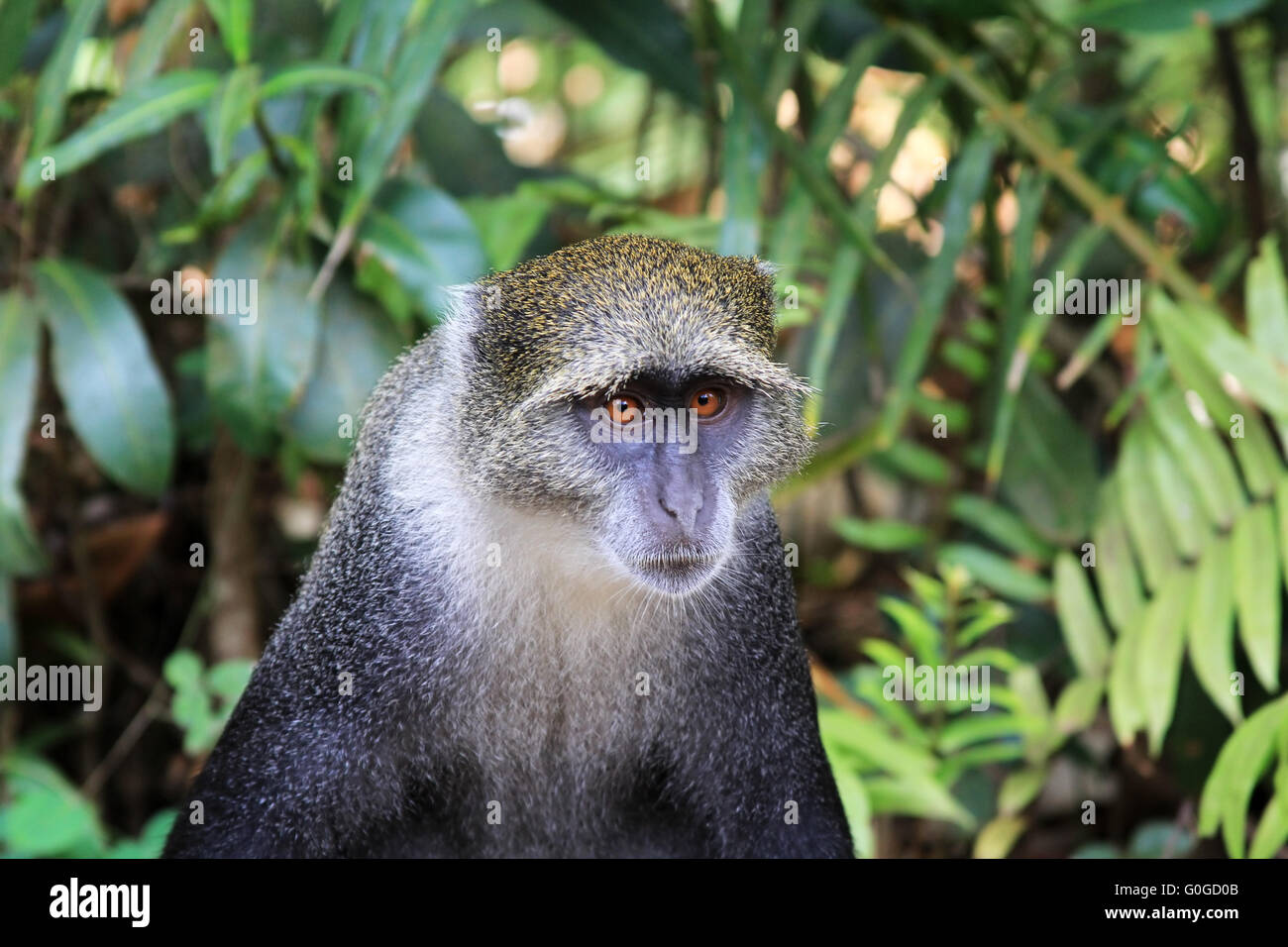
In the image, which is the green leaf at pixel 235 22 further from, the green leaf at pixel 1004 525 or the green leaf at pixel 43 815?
the green leaf at pixel 1004 525

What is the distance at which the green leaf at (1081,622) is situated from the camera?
544 centimetres

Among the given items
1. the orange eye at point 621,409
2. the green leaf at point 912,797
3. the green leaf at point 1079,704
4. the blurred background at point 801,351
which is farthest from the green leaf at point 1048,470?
the orange eye at point 621,409

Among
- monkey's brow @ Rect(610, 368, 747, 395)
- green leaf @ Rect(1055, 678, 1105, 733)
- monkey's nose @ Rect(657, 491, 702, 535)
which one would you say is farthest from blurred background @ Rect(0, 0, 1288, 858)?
monkey's nose @ Rect(657, 491, 702, 535)

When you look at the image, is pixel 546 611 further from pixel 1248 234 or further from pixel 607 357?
pixel 1248 234

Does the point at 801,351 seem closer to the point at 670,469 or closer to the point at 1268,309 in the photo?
the point at 1268,309

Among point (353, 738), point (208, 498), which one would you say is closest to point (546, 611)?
point (353, 738)

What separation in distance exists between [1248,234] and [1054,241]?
3.20 feet

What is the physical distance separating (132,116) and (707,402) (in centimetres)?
243

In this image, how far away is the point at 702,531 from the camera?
3.31 m

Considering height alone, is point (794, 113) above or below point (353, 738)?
above

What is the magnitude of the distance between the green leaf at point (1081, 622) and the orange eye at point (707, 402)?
8.52ft

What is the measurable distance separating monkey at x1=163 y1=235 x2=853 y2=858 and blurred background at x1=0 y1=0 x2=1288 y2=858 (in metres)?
0.92

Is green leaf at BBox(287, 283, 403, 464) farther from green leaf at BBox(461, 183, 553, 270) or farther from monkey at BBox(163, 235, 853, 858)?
monkey at BBox(163, 235, 853, 858)
